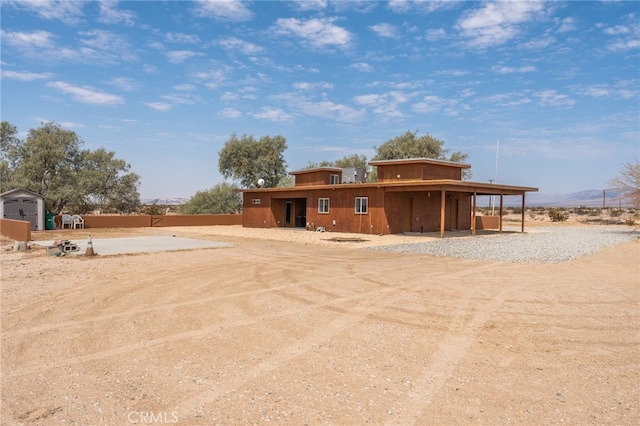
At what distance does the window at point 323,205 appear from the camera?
27.0 metres

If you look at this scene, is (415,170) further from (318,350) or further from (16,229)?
(16,229)

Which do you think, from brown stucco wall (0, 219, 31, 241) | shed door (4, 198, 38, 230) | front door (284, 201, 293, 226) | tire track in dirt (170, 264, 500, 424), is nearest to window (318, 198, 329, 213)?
front door (284, 201, 293, 226)

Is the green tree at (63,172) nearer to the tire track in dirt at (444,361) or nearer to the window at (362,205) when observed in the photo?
the window at (362,205)

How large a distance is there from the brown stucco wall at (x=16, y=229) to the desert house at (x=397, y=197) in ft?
50.3

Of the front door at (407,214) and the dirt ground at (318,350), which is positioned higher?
the front door at (407,214)

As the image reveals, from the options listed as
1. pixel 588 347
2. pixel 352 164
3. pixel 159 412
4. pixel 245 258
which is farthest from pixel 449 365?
pixel 352 164

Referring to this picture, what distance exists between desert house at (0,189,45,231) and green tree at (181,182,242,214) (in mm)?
18225

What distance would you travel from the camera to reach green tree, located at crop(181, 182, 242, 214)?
4484 cm

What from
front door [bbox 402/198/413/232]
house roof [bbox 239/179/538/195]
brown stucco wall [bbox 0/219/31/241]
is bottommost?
brown stucco wall [bbox 0/219/31/241]

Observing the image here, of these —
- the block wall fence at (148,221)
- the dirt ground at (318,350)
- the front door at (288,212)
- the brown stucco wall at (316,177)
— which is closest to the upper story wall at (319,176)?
the brown stucco wall at (316,177)

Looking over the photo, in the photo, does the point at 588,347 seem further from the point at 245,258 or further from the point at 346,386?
the point at 245,258

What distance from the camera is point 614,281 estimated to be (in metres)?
9.71

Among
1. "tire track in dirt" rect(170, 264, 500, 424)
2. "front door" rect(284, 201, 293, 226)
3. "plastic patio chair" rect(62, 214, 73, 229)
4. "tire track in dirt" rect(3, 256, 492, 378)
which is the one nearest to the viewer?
"tire track in dirt" rect(170, 264, 500, 424)

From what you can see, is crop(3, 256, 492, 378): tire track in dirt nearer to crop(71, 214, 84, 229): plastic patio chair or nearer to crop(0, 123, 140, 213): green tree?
crop(71, 214, 84, 229): plastic patio chair
